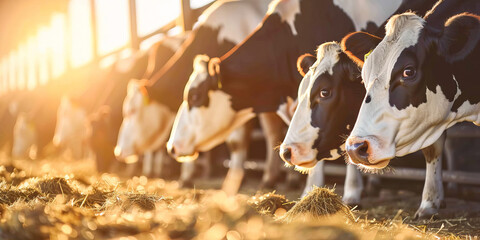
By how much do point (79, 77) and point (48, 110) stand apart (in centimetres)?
114

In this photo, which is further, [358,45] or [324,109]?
[324,109]

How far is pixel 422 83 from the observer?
2453mm

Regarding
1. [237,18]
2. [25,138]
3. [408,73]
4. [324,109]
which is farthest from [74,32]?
[408,73]

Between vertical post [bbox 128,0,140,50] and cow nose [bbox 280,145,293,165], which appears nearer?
cow nose [bbox 280,145,293,165]

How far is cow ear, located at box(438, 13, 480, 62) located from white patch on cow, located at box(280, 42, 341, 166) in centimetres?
65

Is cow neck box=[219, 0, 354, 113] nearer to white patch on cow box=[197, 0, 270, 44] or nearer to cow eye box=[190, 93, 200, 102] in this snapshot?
cow eye box=[190, 93, 200, 102]

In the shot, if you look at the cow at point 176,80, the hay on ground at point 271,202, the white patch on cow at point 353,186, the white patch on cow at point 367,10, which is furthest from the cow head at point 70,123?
the hay on ground at point 271,202

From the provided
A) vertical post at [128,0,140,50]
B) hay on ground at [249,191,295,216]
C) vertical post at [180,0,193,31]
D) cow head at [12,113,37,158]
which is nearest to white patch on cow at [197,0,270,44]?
vertical post at [180,0,193,31]

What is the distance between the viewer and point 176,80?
5246 millimetres

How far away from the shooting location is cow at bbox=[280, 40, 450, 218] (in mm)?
2945

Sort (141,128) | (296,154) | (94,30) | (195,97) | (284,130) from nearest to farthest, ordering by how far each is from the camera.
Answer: (296,154)
(195,97)
(284,130)
(141,128)
(94,30)

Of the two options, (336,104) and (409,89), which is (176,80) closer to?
(336,104)

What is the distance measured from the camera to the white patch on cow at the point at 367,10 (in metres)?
3.62

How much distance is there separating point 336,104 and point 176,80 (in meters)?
2.51
